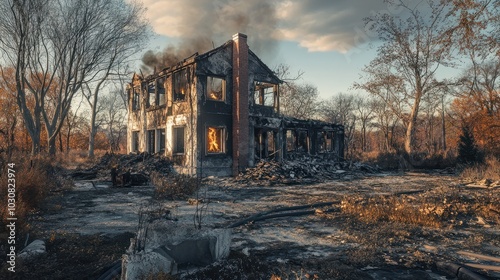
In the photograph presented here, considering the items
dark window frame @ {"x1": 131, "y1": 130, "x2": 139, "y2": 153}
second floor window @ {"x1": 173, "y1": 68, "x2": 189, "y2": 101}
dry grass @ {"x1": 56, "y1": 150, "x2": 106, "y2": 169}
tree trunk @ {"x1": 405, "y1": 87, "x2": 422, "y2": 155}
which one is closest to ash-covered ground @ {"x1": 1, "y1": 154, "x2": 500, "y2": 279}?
second floor window @ {"x1": 173, "y1": 68, "x2": 189, "y2": 101}

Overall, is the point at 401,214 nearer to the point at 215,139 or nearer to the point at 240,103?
the point at 240,103

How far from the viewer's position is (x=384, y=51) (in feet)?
88.7

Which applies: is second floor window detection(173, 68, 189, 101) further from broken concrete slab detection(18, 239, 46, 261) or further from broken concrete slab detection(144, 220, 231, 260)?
broken concrete slab detection(144, 220, 231, 260)

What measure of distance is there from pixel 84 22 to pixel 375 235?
69.1ft

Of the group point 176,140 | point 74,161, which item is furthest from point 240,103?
point 74,161

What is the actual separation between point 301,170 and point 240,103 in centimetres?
541

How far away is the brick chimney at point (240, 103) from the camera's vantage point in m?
17.2

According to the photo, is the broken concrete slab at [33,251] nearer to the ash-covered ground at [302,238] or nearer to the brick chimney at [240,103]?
the ash-covered ground at [302,238]

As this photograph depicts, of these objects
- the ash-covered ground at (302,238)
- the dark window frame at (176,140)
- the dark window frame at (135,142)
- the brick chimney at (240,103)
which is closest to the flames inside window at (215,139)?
the brick chimney at (240,103)

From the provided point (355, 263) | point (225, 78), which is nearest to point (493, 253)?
point (355, 263)

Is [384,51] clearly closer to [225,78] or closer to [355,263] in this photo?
[225,78]

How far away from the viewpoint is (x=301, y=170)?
57.3 feet

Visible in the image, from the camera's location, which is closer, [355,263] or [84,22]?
[355,263]

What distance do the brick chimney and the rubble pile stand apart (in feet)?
3.22
